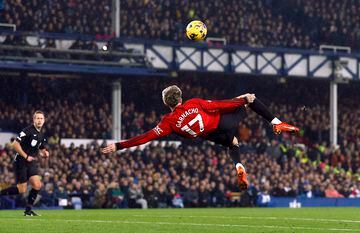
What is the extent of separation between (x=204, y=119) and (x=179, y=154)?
22.6 meters

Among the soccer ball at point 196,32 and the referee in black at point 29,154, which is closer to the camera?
the soccer ball at point 196,32

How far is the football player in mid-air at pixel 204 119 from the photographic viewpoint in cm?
1545

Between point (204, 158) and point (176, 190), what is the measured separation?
4050 mm

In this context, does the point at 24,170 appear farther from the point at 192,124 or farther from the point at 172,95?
the point at 172,95

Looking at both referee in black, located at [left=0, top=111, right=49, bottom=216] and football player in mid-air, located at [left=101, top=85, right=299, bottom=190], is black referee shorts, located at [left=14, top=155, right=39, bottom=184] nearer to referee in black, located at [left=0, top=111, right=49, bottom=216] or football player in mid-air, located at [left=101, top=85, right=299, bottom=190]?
referee in black, located at [left=0, top=111, right=49, bottom=216]

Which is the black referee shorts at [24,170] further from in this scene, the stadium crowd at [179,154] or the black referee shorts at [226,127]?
the stadium crowd at [179,154]

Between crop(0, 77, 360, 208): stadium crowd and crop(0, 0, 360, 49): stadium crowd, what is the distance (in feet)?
8.70

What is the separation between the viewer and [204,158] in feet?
130

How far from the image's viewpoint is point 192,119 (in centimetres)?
1577

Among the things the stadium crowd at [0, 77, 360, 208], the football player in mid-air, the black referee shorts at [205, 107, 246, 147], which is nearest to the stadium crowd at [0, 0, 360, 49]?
the stadium crowd at [0, 77, 360, 208]

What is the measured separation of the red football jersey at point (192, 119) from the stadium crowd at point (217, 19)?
2348 centimetres

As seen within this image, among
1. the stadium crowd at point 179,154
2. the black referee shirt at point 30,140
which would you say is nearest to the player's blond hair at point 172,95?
the black referee shirt at point 30,140

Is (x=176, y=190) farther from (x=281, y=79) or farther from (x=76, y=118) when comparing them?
(x=281, y=79)

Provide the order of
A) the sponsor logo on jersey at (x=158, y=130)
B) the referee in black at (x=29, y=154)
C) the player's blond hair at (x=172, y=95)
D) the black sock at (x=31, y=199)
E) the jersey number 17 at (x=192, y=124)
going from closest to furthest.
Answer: the player's blond hair at (x=172, y=95) < the sponsor logo on jersey at (x=158, y=130) < the jersey number 17 at (x=192, y=124) < the referee in black at (x=29, y=154) < the black sock at (x=31, y=199)
